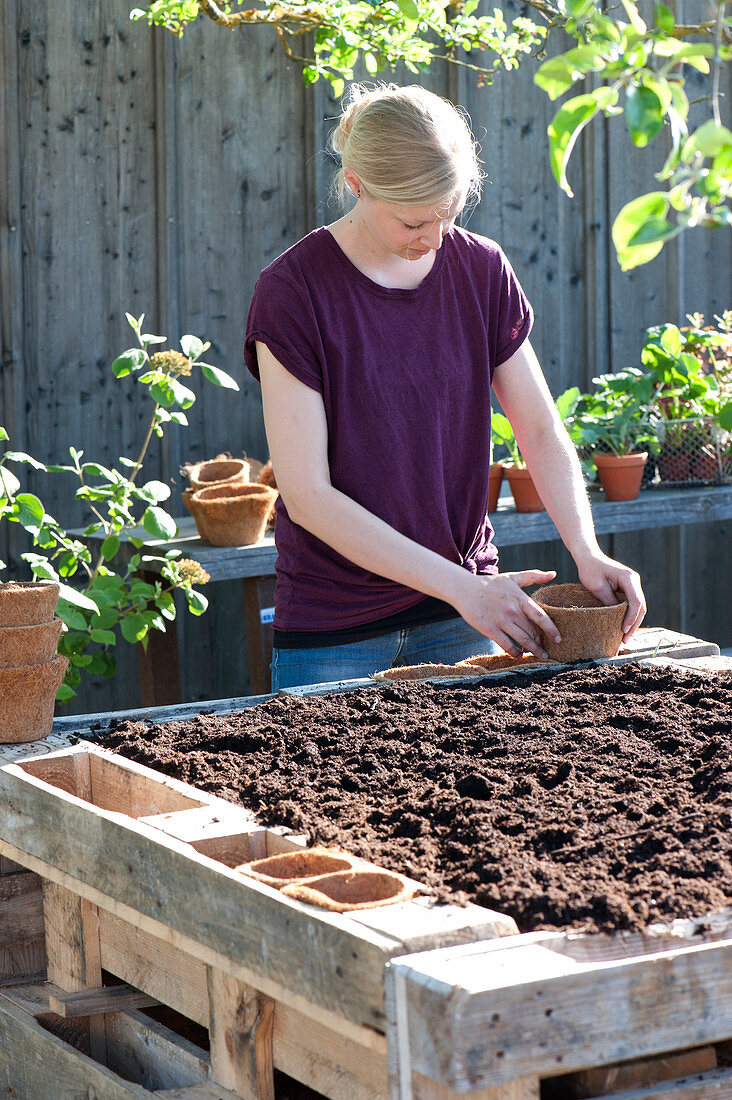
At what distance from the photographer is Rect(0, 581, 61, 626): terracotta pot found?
1.67 meters

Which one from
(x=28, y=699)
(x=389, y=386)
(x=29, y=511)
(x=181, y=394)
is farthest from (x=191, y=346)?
(x=28, y=699)

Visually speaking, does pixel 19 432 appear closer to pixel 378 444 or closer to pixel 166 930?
pixel 378 444

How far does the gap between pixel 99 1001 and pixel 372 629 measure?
0.85m

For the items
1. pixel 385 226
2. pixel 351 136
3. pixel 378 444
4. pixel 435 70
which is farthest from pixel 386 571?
pixel 435 70

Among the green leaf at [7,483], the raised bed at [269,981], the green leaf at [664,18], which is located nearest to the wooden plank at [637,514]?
the green leaf at [7,483]

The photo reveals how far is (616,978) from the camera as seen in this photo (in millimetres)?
1015

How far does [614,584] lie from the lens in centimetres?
212

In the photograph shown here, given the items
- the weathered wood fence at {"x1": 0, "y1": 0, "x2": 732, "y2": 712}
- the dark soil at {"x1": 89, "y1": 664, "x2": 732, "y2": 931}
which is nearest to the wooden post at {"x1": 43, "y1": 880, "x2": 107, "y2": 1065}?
the dark soil at {"x1": 89, "y1": 664, "x2": 732, "y2": 931}

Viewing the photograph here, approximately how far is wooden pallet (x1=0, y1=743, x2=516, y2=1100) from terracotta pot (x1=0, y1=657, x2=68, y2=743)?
0.24 feet

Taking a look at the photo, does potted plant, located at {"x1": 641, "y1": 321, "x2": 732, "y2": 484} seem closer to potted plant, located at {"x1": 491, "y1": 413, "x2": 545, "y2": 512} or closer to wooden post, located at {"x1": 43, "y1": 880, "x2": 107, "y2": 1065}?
potted plant, located at {"x1": 491, "y1": 413, "x2": 545, "y2": 512}

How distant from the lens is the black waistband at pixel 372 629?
2174 millimetres

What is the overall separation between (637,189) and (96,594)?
3003 mm

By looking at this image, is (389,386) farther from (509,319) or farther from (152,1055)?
(152,1055)

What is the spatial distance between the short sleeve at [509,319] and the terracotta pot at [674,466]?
1783 mm
